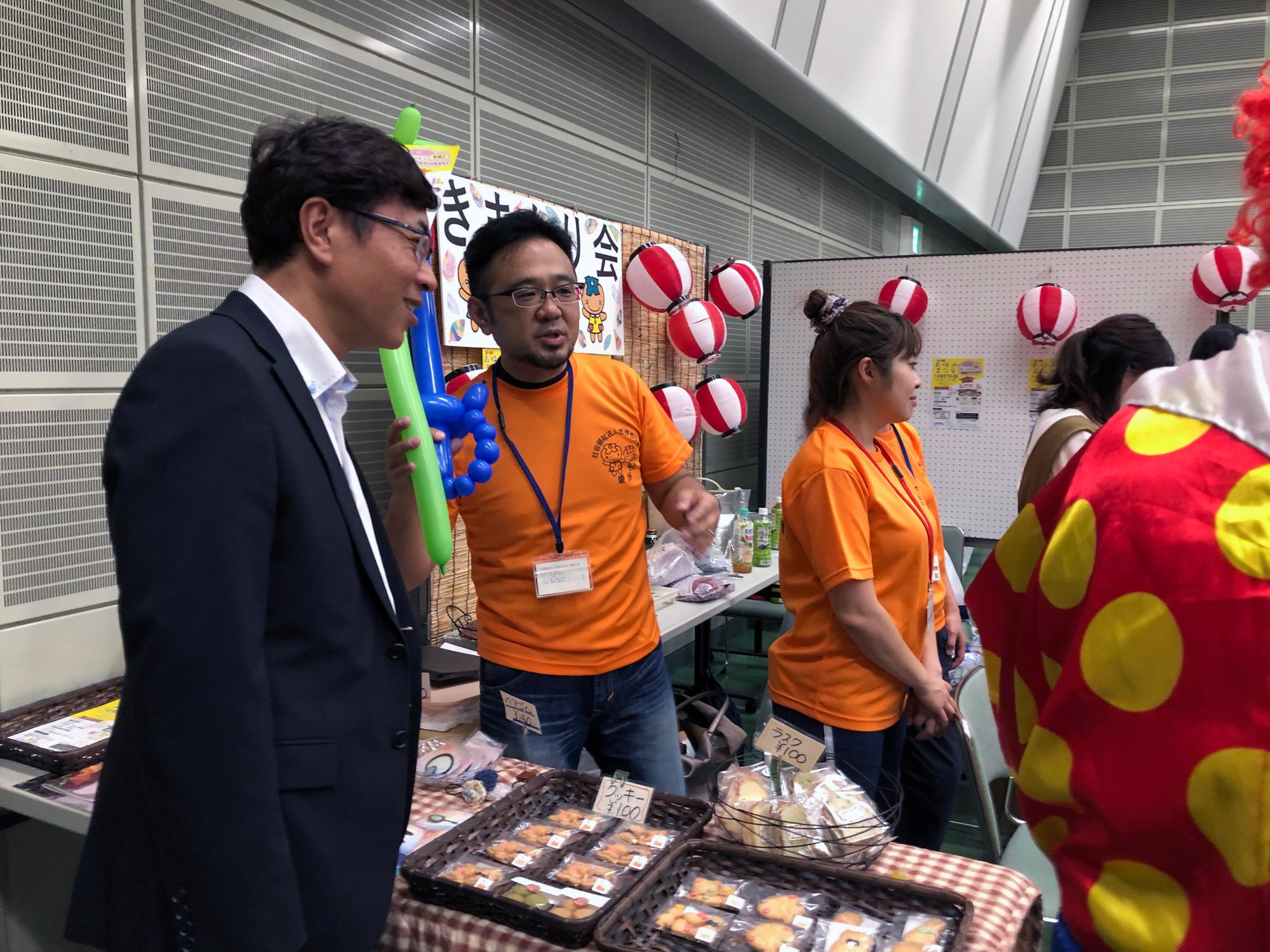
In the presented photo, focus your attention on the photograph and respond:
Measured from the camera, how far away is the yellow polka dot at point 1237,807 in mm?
531

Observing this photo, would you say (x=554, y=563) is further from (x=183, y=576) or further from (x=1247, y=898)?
(x=1247, y=898)

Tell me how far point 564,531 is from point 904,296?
329 cm

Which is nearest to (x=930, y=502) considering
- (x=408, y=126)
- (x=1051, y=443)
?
(x=1051, y=443)

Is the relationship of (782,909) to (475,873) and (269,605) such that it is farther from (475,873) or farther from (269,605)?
(269,605)

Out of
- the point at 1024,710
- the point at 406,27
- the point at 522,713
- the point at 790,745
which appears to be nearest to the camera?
the point at 1024,710

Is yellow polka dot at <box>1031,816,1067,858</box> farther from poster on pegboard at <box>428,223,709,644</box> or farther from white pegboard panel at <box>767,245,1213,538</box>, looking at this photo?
white pegboard panel at <box>767,245,1213,538</box>

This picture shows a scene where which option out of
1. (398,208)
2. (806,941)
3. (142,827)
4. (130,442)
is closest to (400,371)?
(398,208)

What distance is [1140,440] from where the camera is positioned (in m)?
0.62

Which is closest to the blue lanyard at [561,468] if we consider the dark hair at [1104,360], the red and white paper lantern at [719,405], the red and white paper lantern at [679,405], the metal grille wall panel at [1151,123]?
the dark hair at [1104,360]

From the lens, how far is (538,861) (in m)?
1.17

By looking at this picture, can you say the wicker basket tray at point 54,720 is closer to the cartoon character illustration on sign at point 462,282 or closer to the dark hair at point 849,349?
the cartoon character illustration on sign at point 462,282

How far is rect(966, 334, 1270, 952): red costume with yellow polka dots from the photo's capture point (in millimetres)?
541

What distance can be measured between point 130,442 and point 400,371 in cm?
51

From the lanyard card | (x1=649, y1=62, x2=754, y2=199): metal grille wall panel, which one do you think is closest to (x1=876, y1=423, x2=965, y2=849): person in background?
the lanyard card
